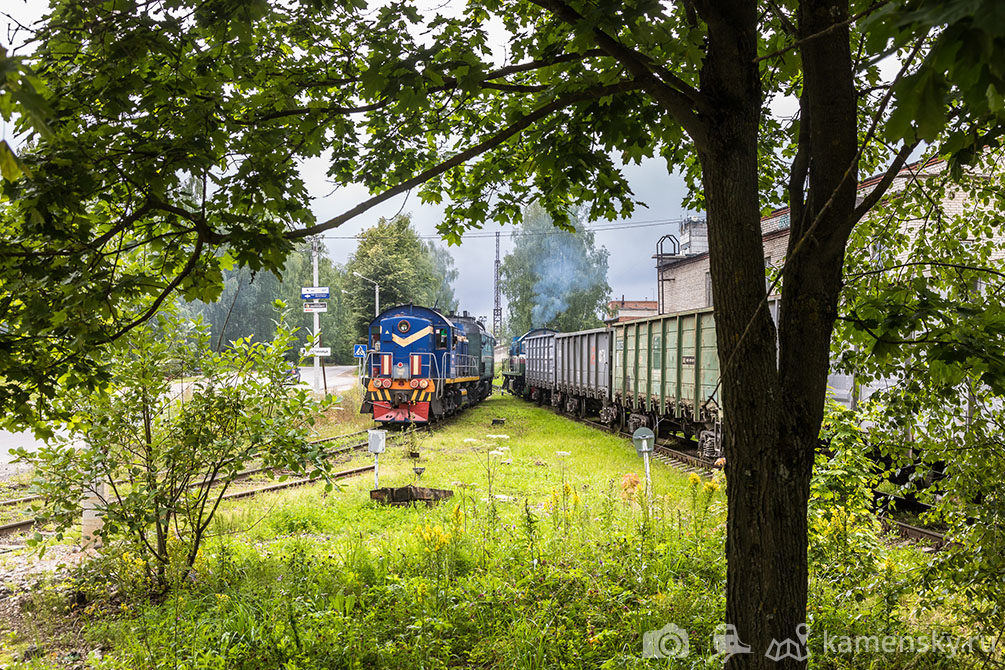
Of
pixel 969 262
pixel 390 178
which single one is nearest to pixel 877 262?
pixel 969 262

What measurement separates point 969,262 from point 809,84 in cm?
182

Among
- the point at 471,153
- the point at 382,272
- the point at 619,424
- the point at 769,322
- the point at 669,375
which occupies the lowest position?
the point at 619,424

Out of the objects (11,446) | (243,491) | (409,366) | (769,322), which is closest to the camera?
(769,322)

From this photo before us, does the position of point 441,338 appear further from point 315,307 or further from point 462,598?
point 462,598

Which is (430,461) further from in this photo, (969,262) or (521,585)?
(969,262)

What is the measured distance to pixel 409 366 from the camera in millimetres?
16734

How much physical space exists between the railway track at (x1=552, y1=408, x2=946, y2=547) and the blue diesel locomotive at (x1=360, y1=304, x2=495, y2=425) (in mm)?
4471

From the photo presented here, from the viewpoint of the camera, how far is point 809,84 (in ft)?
8.23

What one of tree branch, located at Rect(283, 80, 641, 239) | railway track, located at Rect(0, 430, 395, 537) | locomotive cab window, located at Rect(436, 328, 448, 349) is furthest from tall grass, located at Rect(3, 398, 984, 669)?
locomotive cab window, located at Rect(436, 328, 448, 349)

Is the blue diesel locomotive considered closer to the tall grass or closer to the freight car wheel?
the freight car wheel

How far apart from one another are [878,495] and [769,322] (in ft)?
22.1

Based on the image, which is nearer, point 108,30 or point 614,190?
point 108,30

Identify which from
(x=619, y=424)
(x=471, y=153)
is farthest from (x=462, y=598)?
(x=619, y=424)

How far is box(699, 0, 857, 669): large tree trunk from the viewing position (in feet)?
7.97
